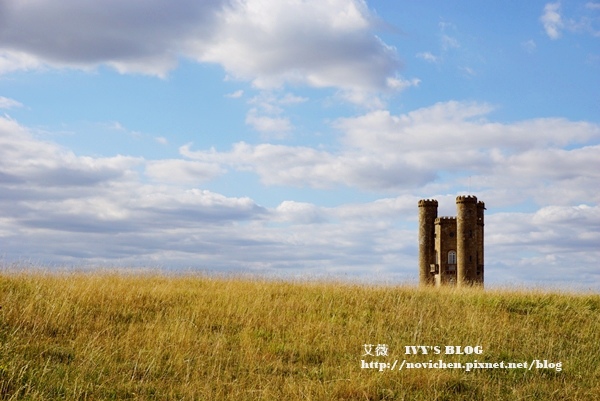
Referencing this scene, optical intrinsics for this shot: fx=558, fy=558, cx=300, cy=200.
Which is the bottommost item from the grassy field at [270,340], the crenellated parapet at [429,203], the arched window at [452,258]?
the grassy field at [270,340]

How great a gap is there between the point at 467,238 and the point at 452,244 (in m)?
1.46

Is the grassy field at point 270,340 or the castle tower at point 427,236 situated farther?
the castle tower at point 427,236

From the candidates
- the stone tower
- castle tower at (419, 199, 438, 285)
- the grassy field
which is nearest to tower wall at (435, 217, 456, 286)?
the stone tower

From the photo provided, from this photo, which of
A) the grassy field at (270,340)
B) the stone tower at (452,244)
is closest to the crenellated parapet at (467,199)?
the stone tower at (452,244)

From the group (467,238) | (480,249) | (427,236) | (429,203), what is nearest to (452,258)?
(480,249)

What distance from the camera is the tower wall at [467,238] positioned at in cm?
3482

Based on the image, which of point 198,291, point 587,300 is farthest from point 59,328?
point 587,300

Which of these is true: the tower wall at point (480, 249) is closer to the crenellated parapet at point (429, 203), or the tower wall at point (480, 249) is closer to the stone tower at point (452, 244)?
the stone tower at point (452, 244)

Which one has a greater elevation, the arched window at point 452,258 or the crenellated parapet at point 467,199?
the crenellated parapet at point 467,199

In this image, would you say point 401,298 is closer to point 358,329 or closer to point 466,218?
point 358,329

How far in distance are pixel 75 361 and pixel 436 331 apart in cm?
752

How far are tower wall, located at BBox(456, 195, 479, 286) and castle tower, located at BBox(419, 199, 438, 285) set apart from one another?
2.49 meters

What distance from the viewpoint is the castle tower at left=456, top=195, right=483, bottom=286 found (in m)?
34.8

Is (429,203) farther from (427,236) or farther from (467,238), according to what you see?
(467,238)
